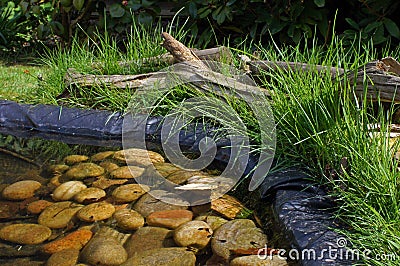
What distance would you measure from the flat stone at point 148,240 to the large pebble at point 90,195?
1.24 feet

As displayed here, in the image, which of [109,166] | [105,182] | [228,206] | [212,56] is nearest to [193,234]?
[228,206]

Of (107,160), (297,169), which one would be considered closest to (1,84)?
(107,160)

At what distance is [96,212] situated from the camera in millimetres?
2381

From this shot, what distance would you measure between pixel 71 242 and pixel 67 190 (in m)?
0.49

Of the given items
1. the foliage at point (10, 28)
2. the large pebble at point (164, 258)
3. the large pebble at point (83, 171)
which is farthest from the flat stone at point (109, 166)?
the foliage at point (10, 28)

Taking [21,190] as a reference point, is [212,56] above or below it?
above

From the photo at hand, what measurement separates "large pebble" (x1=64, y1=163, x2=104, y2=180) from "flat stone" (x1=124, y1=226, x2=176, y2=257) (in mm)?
655

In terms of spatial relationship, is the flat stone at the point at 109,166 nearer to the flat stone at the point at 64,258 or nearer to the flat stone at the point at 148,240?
the flat stone at the point at 148,240

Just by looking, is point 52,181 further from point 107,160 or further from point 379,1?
point 379,1

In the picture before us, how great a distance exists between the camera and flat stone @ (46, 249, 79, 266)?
1979 millimetres

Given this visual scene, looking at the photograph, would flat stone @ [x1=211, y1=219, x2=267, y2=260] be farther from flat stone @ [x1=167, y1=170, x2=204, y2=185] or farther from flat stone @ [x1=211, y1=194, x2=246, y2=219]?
flat stone @ [x1=167, y1=170, x2=204, y2=185]

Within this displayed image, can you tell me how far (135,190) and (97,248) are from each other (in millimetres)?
590

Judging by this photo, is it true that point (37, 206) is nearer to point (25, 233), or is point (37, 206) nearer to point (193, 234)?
point (25, 233)
